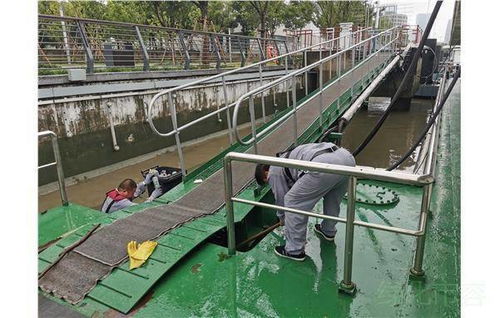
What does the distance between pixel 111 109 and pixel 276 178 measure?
21.1 feet

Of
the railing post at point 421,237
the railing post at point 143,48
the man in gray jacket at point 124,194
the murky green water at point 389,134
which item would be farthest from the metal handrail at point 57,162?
the murky green water at point 389,134

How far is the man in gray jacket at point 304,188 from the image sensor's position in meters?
2.53

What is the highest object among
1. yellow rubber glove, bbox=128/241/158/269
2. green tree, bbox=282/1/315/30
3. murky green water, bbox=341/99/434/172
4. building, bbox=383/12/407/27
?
green tree, bbox=282/1/315/30

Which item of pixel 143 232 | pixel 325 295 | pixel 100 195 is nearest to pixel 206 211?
pixel 143 232

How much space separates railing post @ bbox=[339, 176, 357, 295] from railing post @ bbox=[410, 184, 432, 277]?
39 centimetres

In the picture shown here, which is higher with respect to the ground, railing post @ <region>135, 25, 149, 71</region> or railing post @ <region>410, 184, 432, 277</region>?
railing post @ <region>135, 25, 149, 71</region>

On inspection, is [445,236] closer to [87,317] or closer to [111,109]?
[87,317]

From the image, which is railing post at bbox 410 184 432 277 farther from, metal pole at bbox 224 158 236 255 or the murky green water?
the murky green water

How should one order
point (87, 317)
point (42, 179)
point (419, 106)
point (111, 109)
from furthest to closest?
point (419, 106) < point (111, 109) < point (42, 179) < point (87, 317)

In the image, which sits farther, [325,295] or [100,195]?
[100,195]

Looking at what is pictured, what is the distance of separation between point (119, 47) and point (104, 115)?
3779mm

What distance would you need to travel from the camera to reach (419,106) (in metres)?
17.0

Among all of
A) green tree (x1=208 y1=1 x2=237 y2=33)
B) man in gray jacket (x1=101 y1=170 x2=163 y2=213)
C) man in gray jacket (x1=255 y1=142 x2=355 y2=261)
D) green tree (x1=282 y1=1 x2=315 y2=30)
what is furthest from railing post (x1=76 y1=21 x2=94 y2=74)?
green tree (x1=282 y1=1 x2=315 y2=30)

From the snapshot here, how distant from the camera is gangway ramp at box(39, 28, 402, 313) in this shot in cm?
249
